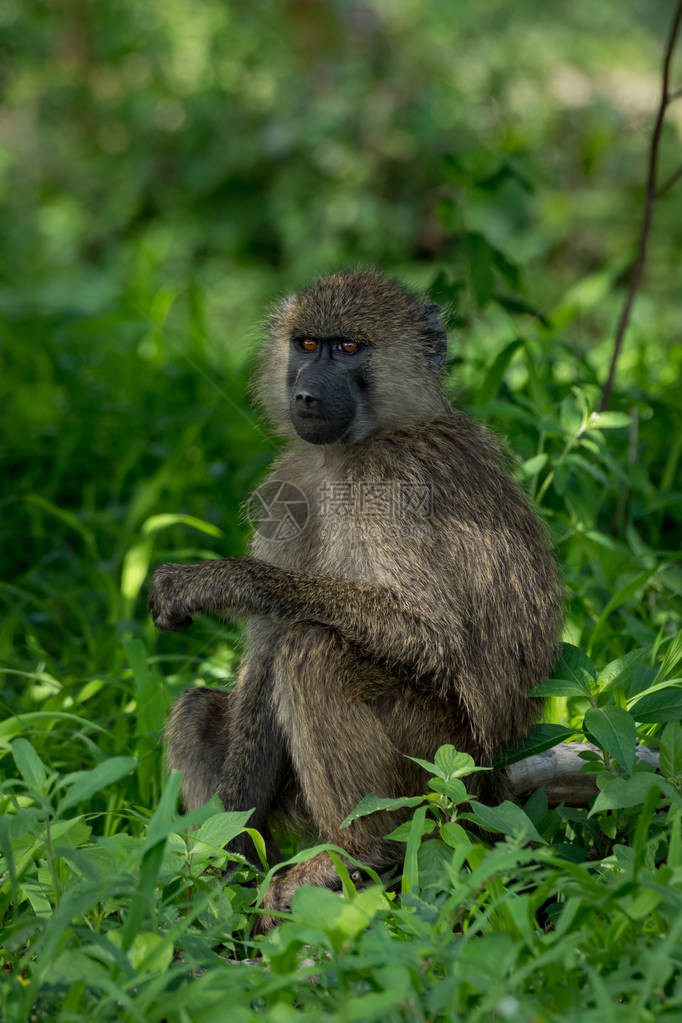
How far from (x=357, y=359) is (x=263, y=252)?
6431mm

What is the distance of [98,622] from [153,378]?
1.65 metres

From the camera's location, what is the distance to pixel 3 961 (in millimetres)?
2154

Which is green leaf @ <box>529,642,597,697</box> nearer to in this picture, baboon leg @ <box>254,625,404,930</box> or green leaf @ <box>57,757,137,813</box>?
baboon leg @ <box>254,625,404,930</box>

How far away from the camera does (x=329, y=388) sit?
287cm

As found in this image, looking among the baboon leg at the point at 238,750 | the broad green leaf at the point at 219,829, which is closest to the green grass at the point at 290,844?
the broad green leaf at the point at 219,829

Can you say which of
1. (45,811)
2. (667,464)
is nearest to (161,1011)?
(45,811)

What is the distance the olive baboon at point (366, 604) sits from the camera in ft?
8.21

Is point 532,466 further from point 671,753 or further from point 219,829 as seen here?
point 219,829

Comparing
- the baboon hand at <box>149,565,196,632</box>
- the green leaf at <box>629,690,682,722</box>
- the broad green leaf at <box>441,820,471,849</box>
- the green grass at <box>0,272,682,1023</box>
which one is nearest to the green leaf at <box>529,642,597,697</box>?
the green grass at <box>0,272,682,1023</box>

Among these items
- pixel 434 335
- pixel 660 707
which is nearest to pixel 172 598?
pixel 434 335

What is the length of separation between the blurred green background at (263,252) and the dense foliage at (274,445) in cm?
2

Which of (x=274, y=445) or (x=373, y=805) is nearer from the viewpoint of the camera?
(x=373, y=805)

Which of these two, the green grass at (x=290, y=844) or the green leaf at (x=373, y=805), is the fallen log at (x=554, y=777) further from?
the green leaf at (x=373, y=805)

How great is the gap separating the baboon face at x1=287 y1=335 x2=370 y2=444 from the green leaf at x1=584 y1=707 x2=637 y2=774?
3.28ft
